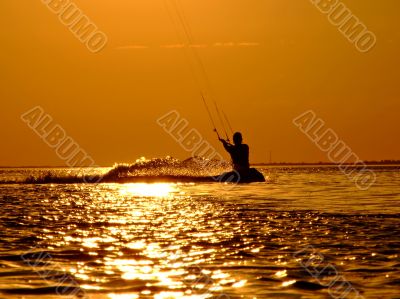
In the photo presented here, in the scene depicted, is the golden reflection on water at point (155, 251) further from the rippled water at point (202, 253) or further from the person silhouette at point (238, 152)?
the person silhouette at point (238, 152)

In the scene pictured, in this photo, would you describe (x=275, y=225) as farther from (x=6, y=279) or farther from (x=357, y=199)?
(x=357, y=199)

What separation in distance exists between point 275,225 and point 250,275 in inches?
348

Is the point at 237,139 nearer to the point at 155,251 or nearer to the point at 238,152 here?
the point at 238,152

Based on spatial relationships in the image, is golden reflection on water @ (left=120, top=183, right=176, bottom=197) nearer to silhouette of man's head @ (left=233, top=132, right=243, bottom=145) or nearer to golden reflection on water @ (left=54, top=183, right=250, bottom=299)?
silhouette of man's head @ (left=233, top=132, right=243, bottom=145)

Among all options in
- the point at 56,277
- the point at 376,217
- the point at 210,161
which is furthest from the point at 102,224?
the point at 210,161

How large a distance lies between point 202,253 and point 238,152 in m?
34.0

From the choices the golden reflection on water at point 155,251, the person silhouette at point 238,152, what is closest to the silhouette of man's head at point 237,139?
the person silhouette at point 238,152

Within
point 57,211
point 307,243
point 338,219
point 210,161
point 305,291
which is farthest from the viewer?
point 210,161

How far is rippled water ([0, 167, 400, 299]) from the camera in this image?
1190cm

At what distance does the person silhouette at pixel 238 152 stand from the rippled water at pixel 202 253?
21.0m

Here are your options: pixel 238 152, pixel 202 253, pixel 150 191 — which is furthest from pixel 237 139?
pixel 202 253

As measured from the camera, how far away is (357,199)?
33.8 meters

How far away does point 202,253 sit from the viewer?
15.7 metres

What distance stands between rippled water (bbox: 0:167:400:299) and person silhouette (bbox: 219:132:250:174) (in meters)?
21.0
